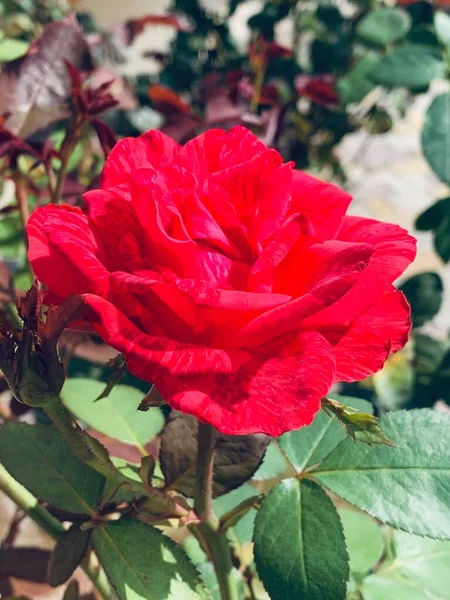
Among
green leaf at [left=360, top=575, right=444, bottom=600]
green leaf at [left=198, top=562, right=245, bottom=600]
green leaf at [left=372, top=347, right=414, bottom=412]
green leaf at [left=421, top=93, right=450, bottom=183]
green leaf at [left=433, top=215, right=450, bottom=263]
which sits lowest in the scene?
green leaf at [left=372, top=347, right=414, bottom=412]

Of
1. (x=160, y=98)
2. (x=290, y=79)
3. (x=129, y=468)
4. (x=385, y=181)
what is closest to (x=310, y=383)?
(x=129, y=468)

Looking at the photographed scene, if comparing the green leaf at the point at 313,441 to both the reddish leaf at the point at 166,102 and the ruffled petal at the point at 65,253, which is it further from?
the reddish leaf at the point at 166,102

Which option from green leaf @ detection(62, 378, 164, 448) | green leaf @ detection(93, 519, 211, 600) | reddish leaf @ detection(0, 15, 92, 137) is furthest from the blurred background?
green leaf @ detection(93, 519, 211, 600)

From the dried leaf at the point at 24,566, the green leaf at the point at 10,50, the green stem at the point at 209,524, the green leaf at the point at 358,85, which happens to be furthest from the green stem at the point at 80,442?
the green leaf at the point at 358,85

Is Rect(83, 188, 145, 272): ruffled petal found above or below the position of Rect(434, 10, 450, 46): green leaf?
below

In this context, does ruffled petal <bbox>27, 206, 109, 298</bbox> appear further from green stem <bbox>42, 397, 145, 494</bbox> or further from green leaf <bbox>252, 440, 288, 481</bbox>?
green leaf <bbox>252, 440, 288, 481</bbox>

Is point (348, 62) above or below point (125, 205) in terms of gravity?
below

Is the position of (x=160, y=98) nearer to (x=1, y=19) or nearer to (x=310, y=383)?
(x=310, y=383)
